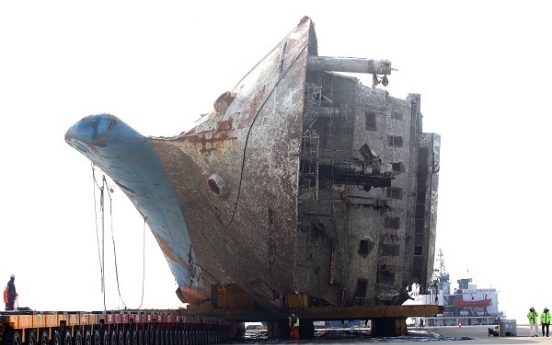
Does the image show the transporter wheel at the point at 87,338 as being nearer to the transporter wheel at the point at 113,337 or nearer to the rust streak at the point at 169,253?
the transporter wheel at the point at 113,337

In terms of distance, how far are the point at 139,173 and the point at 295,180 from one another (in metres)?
7.77

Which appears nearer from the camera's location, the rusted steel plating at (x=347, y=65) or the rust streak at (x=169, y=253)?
the rusted steel plating at (x=347, y=65)

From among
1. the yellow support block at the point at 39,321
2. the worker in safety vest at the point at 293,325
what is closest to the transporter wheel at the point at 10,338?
the yellow support block at the point at 39,321

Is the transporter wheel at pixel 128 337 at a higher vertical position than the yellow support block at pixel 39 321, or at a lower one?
lower

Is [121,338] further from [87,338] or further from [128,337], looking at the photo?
[87,338]

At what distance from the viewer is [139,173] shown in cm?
3191

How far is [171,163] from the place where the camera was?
3003 cm

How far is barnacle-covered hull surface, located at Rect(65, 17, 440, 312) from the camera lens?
27.9 m

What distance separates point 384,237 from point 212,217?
23.8 ft

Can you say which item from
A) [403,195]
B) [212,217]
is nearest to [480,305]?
[403,195]

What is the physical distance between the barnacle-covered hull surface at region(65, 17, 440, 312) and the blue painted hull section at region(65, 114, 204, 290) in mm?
65

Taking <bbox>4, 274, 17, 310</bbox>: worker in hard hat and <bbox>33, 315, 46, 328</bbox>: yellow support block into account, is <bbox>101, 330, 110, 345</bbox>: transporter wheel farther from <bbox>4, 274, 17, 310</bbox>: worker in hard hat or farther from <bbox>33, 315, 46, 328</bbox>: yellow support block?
<bbox>4, 274, 17, 310</bbox>: worker in hard hat

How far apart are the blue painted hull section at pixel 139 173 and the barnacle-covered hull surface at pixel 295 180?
6 cm

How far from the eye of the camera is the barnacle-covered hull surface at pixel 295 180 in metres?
27.9
